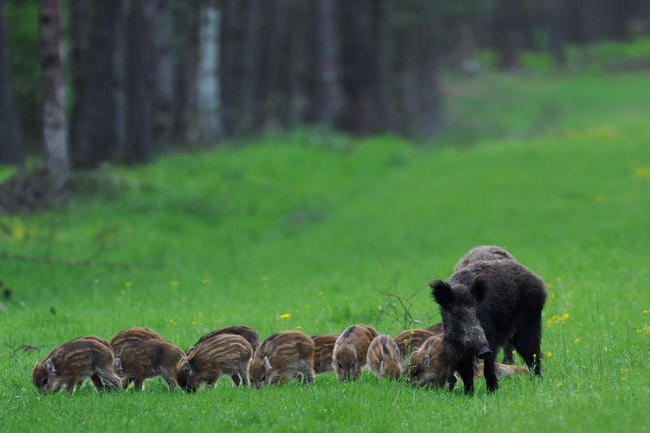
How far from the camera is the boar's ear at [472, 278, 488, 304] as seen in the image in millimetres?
8234

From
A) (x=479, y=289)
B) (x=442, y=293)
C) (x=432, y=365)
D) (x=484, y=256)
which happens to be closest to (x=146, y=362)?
(x=432, y=365)

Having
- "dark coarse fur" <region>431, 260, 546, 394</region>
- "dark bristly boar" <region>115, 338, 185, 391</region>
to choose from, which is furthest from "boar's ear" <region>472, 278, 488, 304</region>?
"dark bristly boar" <region>115, 338, 185, 391</region>

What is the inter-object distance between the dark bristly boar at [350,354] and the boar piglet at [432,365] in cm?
58

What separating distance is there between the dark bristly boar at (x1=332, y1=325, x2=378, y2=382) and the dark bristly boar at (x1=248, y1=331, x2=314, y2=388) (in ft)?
1.07

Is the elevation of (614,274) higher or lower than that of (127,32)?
lower

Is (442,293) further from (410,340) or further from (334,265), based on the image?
(334,265)

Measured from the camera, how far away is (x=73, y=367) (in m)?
8.89

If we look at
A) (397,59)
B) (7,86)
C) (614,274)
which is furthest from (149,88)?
(397,59)

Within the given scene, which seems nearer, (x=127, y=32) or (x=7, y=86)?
(x=7, y=86)

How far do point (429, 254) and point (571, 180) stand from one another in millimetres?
10163

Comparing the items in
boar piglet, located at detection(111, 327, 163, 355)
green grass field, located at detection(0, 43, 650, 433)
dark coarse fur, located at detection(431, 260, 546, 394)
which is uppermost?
dark coarse fur, located at detection(431, 260, 546, 394)

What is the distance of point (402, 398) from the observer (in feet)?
27.0

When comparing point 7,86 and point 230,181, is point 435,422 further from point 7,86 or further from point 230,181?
point 7,86

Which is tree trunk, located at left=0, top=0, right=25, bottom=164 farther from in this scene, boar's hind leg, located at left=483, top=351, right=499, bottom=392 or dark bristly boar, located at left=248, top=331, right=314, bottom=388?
boar's hind leg, located at left=483, top=351, right=499, bottom=392
